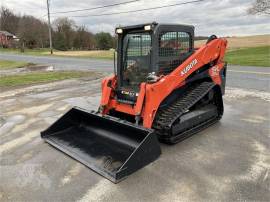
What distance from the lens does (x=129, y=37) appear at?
194 inches

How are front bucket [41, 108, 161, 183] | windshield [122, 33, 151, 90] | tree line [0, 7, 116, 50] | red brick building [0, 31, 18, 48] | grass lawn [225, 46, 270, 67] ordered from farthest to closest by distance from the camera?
red brick building [0, 31, 18, 48] < tree line [0, 7, 116, 50] < grass lawn [225, 46, 270, 67] < windshield [122, 33, 151, 90] < front bucket [41, 108, 161, 183]

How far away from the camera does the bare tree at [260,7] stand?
Result: 2763cm

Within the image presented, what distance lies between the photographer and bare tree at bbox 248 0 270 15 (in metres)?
27.6

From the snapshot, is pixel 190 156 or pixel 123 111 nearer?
pixel 190 156

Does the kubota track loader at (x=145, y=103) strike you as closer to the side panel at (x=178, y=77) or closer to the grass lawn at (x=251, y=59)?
the side panel at (x=178, y=77)

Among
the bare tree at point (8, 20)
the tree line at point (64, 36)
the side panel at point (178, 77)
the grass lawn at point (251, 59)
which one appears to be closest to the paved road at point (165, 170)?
the side panel at point (178, 77)

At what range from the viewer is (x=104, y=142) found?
439 centimetres

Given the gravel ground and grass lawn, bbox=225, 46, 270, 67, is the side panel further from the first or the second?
grass lawn, bbox=225, 46, 270, 67

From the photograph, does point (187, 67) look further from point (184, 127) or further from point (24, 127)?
point (24, 127)

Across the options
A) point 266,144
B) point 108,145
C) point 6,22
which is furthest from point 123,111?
point 6,22

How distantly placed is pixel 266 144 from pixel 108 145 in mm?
2778

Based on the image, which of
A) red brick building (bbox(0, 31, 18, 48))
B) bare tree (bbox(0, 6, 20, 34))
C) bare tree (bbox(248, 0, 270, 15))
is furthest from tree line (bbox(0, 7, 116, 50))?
bare tree (bbox(248, 0, 270, 15))

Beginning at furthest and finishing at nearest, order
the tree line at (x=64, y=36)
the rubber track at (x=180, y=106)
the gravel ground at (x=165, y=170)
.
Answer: the tree line at (x=64, y=36)
the rubber track at (x=180, y=106)
the gravel ground at (x=165, y=170)

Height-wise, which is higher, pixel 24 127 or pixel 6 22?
pixel 6 22
